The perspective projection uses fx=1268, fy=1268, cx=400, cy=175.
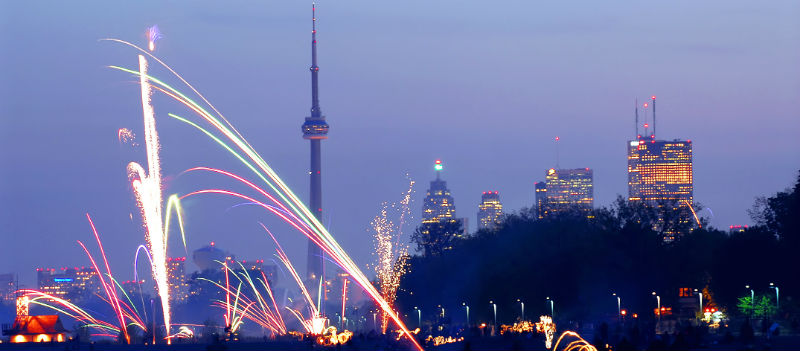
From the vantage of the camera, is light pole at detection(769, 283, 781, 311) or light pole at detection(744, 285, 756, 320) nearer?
light pole at detection(769, 283, 781, 311)

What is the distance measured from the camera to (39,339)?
267 feet

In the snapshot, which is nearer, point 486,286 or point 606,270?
point 606,270

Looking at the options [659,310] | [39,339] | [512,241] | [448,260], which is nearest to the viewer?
[39,339]

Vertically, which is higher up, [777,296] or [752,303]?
[777,296]

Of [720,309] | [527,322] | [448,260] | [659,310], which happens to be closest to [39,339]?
[527,322]

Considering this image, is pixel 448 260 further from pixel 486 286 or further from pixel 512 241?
pixel 486 286

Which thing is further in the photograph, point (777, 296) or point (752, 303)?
point (752, 303)

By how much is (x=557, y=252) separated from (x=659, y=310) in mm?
11436

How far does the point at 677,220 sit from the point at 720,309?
844cm

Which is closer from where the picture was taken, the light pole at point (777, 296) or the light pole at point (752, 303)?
the light pole at point (777, 296)

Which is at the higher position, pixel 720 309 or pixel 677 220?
pixel 677 220

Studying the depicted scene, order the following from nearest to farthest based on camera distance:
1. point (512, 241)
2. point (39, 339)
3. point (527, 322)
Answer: point (39, 339) < point (527, 322) < point (512, 241)

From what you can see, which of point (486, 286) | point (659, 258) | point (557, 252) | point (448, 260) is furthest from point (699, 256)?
point (448, 260)

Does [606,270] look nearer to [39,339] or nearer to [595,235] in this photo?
[595,235]
